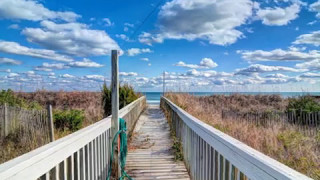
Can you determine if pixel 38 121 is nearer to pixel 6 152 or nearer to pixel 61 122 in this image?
pixel 6 152

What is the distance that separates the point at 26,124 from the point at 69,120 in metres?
1.96

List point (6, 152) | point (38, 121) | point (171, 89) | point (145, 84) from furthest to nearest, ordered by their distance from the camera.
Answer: point (145, 84)
point (171, 89)
point (38, 121)
point (6, 152)

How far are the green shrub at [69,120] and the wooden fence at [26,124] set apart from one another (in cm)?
172

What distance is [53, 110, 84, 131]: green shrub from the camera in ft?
27.7

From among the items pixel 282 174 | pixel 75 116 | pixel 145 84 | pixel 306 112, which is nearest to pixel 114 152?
pixel 282 174

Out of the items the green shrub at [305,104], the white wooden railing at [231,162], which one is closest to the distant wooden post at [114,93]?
the white wooden railing at [231,162]

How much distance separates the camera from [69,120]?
27.8 feet

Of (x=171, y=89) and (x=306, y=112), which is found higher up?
(x=171, y=89)

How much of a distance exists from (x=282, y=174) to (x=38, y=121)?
6.76 metres

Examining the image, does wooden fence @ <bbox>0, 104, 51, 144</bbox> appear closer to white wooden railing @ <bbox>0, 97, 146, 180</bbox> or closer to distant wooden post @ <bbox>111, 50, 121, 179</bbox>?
distant wooden post @ <bbox>111, 50, 121, 179</bbox>

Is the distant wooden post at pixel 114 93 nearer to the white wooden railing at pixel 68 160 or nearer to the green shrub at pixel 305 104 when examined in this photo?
the white wooden railing at pixel 68 160

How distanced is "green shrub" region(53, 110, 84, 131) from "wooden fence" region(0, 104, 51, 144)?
67.9 inches

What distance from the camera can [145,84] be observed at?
611 inches

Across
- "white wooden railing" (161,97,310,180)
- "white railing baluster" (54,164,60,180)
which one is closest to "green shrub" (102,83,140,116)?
"white wooden railing" (161,97,310,180)
